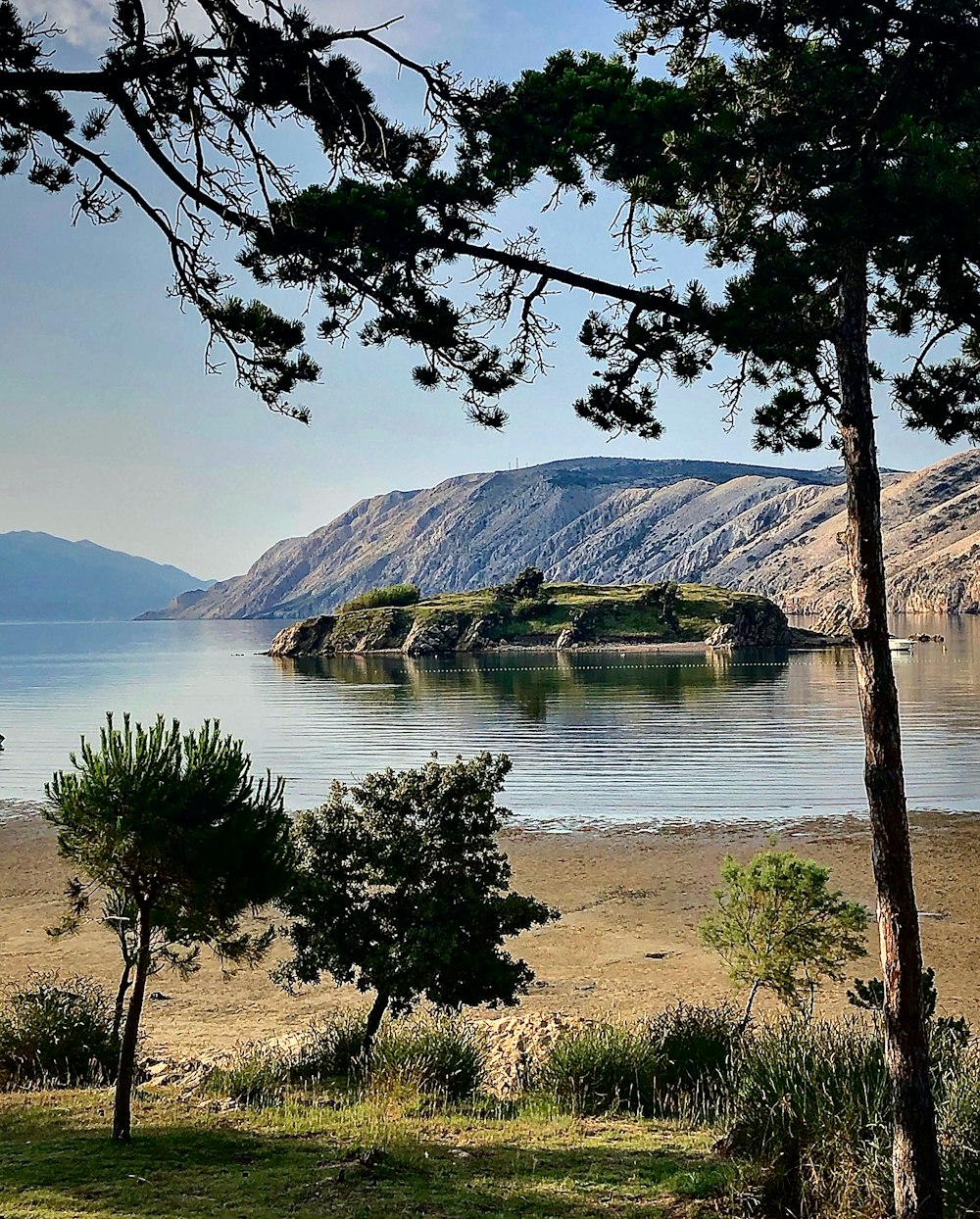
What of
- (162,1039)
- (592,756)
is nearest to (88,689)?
(592,756)

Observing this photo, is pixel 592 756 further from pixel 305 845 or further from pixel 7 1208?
pixel 7 1208

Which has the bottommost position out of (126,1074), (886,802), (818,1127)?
(126,1074)

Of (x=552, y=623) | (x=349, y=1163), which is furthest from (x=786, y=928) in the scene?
(x=552, y=623)

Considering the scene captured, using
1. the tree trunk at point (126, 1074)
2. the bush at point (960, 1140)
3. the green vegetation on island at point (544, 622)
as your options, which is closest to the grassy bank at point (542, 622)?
the green vegetation on island at point (544, 622)

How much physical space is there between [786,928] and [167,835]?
11.9 m

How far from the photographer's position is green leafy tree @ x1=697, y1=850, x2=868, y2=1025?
18547mm

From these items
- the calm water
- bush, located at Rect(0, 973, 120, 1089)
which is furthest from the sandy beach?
the calm water

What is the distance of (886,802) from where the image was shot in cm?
796

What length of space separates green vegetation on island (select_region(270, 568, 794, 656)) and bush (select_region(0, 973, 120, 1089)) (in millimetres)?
150689

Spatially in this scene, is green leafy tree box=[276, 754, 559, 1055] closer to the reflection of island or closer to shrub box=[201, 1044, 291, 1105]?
shrub box=[201, 1044, 291, 1105]

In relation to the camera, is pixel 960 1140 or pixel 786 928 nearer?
pixel 960 1140

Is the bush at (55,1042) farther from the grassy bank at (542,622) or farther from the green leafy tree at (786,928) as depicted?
the grassy bank at (542,622)

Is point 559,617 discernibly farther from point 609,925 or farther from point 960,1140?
point 960,1140

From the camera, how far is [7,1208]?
9.01 m
